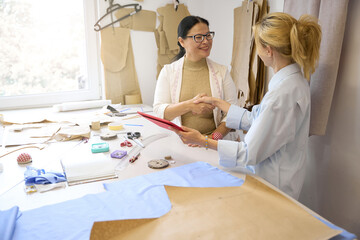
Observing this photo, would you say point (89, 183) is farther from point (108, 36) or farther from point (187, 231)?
point (108, 36)

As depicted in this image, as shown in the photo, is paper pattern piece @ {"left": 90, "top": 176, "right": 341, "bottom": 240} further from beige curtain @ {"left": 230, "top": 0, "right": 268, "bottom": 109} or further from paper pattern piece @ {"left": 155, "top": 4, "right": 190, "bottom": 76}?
paper pattern piece @ {"left": 155, "top": 4, "right": 190, "bottom": 76}

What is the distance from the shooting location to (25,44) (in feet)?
7.74

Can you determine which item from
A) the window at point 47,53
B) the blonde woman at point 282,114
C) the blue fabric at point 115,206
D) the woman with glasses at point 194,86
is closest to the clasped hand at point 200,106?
the woman with glasses at point 194,86

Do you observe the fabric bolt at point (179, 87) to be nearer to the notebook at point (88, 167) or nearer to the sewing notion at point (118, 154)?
the sewing notion at point (118, 154)

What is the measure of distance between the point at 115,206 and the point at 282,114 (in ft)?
2.24

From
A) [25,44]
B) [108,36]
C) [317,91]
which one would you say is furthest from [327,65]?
[25,44]

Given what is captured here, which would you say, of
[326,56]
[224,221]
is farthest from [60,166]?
[326,56]

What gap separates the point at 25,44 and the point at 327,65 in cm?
225

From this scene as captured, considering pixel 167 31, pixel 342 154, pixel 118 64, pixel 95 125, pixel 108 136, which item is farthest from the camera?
pixel 167 31

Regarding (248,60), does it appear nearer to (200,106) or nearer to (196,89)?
(196,89)

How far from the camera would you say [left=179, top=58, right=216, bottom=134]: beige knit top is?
5.74 ft

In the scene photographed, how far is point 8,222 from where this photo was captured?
79 cm

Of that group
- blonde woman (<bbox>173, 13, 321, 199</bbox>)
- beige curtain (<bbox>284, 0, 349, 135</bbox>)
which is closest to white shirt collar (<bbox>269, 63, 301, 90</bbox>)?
blonde woman (<bbox>173, 13, 321, 199</bbox>)

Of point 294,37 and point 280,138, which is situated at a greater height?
point 294,37
